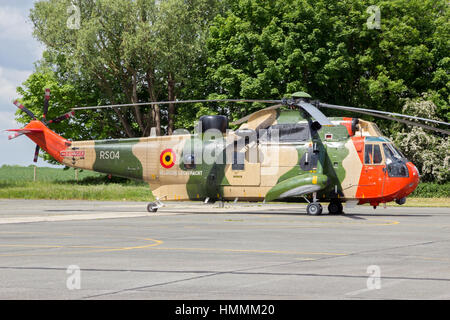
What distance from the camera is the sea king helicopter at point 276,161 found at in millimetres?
28234

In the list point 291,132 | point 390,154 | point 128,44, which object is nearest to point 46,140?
point 291,132

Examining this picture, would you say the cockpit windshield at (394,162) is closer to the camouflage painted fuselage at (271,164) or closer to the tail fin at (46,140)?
the camouflage painted fuselage at (271,164)

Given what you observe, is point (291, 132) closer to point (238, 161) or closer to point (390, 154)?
point (238, 161)

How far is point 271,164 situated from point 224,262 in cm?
1686

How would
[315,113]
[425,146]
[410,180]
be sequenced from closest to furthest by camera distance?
[315,113], [410,180], [425,146]

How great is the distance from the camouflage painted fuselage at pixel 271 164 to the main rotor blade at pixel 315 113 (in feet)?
7.95

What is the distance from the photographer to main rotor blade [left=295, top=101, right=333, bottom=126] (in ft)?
79.7

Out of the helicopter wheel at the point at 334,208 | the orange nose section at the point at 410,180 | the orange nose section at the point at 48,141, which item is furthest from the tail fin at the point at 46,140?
the orange nose section at the point at 410,180

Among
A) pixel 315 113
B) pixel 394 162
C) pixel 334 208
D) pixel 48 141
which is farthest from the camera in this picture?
pixel 48 141

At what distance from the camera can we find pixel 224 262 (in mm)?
12969

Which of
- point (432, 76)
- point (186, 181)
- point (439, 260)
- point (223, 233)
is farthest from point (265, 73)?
point (439, 260)

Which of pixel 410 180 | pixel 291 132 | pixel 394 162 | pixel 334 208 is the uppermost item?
pixel 291 132

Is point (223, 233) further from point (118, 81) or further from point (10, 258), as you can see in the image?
point (118, 81)

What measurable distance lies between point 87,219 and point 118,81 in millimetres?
43642
